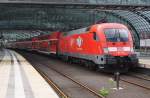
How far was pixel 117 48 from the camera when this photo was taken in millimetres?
25484

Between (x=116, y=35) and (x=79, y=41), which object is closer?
(x=116, y=35)

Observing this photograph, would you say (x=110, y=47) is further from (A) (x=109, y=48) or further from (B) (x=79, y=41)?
(B) (x=79, y=41)

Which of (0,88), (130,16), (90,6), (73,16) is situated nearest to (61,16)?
(73,16)

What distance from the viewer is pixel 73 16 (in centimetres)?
7388

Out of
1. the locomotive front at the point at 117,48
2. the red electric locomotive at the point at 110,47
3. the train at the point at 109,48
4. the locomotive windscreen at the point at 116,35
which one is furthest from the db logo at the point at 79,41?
the locomotive windscreen at the point at 116,35

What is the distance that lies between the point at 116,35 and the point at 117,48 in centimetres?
105

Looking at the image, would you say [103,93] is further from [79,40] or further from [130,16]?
[130,16]

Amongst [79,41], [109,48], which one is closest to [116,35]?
[109,48]

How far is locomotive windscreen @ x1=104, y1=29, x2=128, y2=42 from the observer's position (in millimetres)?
25922

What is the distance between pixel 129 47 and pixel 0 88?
10403 millimetres

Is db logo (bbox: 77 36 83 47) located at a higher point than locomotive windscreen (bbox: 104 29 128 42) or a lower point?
lower

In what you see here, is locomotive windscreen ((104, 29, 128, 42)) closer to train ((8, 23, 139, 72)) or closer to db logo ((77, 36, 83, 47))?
train ((8, 23, 139, 72))

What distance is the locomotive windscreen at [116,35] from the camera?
1021 inches

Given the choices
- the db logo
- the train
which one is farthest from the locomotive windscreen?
the db logo
